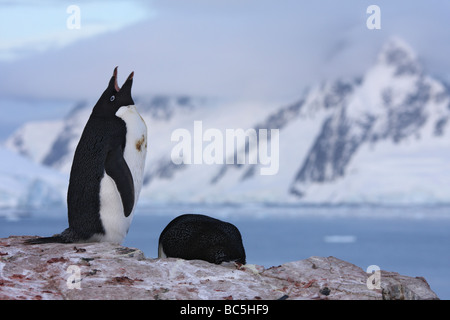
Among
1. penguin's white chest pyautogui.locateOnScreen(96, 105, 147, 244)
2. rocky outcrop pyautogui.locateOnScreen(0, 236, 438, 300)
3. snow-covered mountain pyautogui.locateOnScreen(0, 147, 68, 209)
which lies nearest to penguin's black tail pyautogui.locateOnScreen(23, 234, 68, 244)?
rocky outcrop pyautogui.locateOnScreen(0, 236, 438, 300)

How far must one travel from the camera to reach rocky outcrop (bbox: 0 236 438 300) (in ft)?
17.9

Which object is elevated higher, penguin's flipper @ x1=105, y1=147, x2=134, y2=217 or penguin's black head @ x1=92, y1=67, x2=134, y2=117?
penguin's black head @ x1=92, y1=67, x2=134, y2=117

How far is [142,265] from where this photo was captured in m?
6.02

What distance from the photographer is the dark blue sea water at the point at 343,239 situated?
7131cm

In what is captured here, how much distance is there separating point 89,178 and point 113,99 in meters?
0.92

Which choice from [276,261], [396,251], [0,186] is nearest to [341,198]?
[396,251]

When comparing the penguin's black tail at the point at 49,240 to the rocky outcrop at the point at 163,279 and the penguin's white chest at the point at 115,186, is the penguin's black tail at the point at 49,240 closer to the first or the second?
the rocky outcrop at the point at 163,279

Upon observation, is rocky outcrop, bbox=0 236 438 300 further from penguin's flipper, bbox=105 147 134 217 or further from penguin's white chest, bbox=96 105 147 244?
penguin's flipper, bbox=105 147 134 217

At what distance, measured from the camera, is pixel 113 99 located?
23.5 ft

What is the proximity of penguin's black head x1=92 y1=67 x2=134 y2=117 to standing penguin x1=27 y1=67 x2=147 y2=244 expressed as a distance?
12 millimetres

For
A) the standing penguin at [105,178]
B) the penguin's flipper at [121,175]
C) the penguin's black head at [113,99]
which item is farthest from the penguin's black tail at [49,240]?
the penguin's black head at [113,99]

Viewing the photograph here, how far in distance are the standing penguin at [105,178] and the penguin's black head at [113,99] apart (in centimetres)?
1

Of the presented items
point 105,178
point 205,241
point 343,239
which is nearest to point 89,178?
point 105,178

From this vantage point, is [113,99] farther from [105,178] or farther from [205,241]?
[205,241]
